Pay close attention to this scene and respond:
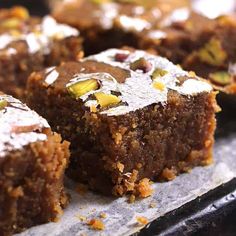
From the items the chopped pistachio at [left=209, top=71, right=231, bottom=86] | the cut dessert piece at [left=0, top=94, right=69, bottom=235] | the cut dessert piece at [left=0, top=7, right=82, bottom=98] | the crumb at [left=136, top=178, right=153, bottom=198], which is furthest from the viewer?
the chopped pistachio at [left=209, top=71, right=231, bottom=86]

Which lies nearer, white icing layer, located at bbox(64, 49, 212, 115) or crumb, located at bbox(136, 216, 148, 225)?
crumb, located at bbox(136, 216, 148, 225)

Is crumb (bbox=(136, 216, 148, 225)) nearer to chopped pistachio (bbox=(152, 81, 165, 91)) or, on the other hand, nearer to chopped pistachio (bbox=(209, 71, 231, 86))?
chopped pistachio (bbox=(152, 81, 165, 91))

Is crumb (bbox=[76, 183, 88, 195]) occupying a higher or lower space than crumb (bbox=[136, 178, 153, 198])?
lower

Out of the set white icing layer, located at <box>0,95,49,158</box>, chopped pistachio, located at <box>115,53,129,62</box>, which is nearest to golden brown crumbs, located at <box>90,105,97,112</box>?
white icing layer, located at <box>0,95,49,158</box>

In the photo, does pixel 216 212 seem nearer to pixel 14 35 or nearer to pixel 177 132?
pixel 177 132

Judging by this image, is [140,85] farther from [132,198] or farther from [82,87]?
[132,198]

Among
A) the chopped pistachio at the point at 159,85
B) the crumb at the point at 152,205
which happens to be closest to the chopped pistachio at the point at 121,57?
the chopped pistachio at the point at 159,85

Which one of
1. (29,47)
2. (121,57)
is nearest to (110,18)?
(29,47)
